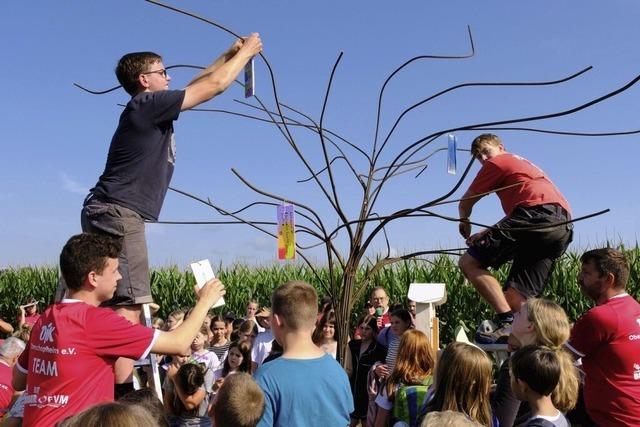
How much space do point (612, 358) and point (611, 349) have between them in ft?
0.16

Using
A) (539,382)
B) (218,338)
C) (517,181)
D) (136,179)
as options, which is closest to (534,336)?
(539,382)

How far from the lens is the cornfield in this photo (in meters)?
10.4

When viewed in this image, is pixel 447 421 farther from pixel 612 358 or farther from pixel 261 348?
pixel 261 348

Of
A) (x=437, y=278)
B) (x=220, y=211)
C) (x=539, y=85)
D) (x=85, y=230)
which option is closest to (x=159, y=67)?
(x=85, y=230)

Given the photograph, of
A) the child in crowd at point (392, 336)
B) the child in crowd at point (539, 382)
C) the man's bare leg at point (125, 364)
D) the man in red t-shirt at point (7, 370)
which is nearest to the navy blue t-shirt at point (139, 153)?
the man's bare leg at point (125, 364)

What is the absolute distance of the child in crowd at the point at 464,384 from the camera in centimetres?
331

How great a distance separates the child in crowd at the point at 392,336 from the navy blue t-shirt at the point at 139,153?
112 inches

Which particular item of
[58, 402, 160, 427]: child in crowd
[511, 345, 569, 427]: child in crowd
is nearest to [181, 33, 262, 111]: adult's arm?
[58, 402, 160, 427]: child in crowd

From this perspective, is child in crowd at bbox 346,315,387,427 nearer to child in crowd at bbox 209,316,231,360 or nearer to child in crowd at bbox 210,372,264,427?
child in crowd at bbox 209,316,231,360

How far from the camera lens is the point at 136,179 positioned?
3.32 meters

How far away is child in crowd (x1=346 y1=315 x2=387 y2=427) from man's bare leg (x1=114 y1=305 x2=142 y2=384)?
3.47 m

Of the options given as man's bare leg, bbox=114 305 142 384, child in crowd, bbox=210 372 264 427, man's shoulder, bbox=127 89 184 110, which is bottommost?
child in crowd, bbox=210 372 264 427

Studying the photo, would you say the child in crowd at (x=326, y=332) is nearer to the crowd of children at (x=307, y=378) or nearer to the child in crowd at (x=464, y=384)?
the crowd of children at (x=307, y=378)

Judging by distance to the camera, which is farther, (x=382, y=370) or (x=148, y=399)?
(x=382, y=370)
